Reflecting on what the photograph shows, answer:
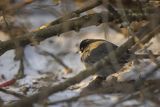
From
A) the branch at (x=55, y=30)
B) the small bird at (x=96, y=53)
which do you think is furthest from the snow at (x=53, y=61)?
the branch at (x=55, y=30)

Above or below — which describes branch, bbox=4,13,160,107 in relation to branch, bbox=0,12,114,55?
below

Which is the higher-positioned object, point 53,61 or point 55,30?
point 53,61

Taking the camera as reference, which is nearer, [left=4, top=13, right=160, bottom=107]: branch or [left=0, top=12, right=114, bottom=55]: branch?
[left=4, top=13, right=160, bottom=107]: branch

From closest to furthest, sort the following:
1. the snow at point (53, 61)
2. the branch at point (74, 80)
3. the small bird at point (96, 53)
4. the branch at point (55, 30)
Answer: the branch at point (74, 80), the branch at point (55, 30), the small bird at point (96, 53), the snow at point (53, 61)

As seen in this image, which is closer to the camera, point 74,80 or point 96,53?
point 74,80

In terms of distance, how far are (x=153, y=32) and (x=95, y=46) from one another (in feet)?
5.05

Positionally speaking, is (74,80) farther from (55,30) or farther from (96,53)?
(96,53)

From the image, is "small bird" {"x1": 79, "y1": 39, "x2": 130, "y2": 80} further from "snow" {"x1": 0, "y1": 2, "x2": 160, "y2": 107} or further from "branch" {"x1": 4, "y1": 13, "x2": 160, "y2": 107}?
"branch" {"x1": 4, "y1": 13, "x2": 160, "y2": 107}

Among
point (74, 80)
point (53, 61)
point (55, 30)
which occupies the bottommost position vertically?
point (74, 80)

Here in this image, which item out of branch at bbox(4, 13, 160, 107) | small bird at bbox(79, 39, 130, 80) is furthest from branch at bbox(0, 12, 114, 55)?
branch at bbox(4, 13, 160, 107)

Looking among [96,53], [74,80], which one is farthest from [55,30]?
[74,80]

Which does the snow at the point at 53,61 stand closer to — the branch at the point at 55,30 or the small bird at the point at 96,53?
the small bird at the point at 96,53

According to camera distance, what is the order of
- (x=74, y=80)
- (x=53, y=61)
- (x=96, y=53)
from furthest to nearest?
(x=53, y=61), (x=96, y=53), (x=74, y=80)

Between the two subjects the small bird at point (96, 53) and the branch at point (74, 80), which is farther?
the small bird at point (96, 53)
